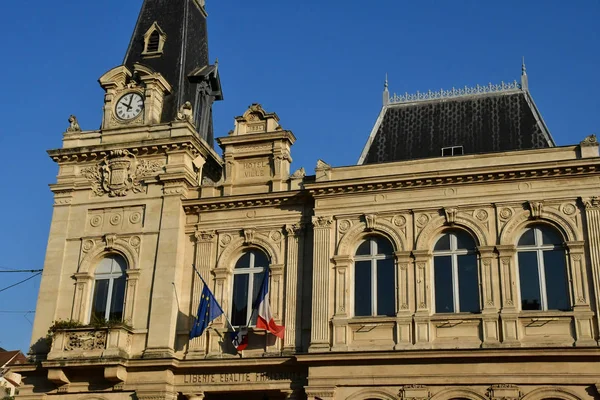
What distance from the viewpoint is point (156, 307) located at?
2555 cm

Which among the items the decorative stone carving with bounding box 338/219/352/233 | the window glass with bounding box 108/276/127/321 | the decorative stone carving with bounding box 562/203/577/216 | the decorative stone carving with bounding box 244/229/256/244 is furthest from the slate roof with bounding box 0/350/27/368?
A: the decorative stone carving with bounding box 562/203/577/216

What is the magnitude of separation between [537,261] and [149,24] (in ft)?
64.3

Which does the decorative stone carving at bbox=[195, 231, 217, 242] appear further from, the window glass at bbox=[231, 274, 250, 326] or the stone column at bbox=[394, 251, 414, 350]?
the stone column at bbox=[394, 251, 414, 350]

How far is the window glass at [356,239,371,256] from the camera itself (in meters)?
24.8

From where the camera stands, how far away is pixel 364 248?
81.5 ft

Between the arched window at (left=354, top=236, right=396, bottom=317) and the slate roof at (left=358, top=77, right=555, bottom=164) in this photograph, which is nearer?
the arched window at (left=354, top=236, right=396, bottom=317)

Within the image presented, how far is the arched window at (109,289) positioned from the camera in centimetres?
2642

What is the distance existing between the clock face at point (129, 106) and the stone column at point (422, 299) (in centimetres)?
1221

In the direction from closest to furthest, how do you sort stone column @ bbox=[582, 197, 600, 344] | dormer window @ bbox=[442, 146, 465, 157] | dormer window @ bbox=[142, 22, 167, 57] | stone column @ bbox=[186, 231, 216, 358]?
stone column @ bbox=[582, 197, 600, 344], stone column @ bbox=[186, 231, 216, 358], dormer window @ bbox=[442, 146, 465, 157], dormer window @ bbox=[142, 22, 167, 57]

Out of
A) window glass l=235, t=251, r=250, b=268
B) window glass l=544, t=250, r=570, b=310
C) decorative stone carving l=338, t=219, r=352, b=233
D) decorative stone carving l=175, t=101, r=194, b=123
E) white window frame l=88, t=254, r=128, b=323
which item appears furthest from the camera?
decorative stone carving l=175, t=101, r=194, b=123

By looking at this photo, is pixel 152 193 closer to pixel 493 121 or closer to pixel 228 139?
pixel 228 139

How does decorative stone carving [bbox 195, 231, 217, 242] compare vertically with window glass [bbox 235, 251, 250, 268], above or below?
above

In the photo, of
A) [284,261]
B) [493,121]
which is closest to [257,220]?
[284,261]

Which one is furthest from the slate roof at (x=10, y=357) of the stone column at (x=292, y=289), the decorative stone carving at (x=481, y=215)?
the decorative stone carving at (x=481, y=215)
